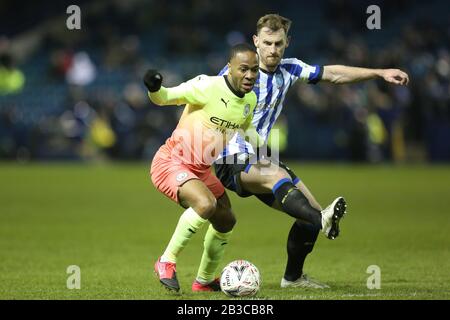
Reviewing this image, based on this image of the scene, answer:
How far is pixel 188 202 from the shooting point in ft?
24.1

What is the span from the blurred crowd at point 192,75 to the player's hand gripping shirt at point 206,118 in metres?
17.0

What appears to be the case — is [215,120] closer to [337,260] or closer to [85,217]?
[337,260]

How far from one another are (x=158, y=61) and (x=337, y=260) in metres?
19.2

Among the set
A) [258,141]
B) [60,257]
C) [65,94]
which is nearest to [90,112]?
[65,94]

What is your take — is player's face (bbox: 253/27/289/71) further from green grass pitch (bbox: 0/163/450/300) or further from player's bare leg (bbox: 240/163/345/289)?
green grass pitch (bbox: 0/163/450/300)

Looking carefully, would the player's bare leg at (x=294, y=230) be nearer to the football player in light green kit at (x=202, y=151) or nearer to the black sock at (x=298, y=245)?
the black sock at (x=298, y=245)

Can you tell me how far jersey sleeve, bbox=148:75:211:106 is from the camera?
24.0ft

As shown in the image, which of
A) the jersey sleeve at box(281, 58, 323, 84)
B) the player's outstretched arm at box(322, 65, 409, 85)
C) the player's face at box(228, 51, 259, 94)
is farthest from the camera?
the jersey sleeve at box(281, 58, 323, 84)

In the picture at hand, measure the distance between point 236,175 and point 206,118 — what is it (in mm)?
563

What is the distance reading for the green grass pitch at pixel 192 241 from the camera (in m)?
7.86

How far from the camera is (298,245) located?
8008 millimetres

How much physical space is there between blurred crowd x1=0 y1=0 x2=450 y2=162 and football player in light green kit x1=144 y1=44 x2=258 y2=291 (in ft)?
55.8

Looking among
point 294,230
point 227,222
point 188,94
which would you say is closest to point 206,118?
point 188,94

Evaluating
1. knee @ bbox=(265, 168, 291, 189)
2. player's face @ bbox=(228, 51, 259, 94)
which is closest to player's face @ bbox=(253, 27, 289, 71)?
player's face @ bbox=(228, 51, 259, 94)
